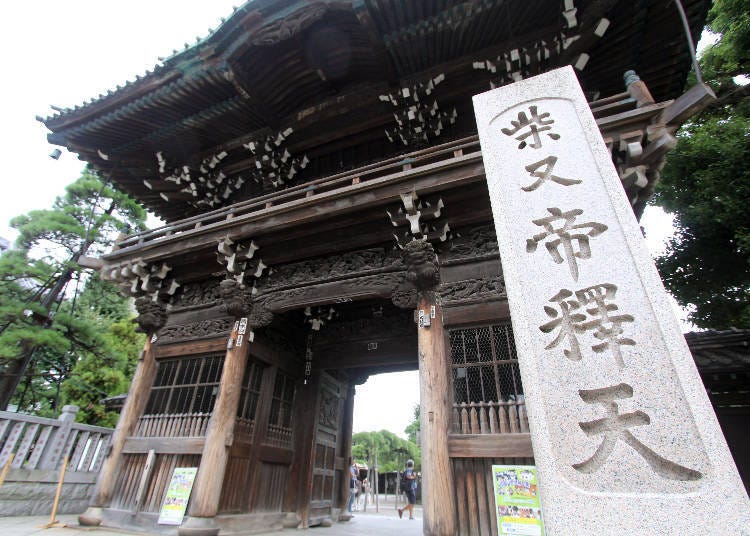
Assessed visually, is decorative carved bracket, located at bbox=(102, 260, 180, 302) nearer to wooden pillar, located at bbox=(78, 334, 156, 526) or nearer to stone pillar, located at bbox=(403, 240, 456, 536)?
wooden pillar, located at bbox=(78, 334, 156, 526)

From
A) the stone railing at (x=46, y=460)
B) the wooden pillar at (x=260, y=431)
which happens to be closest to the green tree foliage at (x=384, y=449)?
the stone railing at (x=46, y=460)

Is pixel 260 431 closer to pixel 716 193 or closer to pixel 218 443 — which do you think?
pixel 218 443

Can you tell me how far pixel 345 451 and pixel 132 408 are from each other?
4.82 metres

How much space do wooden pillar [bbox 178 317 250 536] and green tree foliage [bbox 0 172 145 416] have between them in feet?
21.0

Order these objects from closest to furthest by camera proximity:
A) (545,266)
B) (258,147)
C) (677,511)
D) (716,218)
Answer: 1. (677,511)
2. (545,266)
3. (258,147)
4. (716,218)

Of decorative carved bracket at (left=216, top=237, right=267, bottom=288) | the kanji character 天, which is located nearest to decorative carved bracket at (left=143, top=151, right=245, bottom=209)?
decorative carved bracket at (left=216, top=237, right=267, bottom=288)

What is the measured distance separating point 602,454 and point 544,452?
1.01 feet

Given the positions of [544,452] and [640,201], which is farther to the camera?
[640,201]

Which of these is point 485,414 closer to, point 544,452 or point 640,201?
point 544,452

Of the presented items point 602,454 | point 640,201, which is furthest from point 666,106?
point 602,454

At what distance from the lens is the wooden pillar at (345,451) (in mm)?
9000

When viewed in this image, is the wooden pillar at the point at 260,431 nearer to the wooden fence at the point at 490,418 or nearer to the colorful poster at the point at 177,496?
the colorful poster at the point at 177,496

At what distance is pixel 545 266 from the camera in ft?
9.44

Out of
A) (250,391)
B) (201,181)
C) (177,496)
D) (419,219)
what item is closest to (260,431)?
(250,391)
